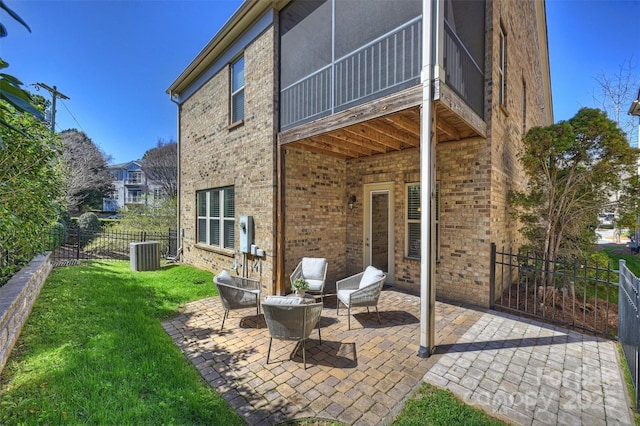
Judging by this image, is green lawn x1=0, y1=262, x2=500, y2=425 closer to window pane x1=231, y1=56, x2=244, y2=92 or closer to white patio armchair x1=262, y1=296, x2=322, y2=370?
white patio armchair x1=262, y1=296, x2=322, y2=370

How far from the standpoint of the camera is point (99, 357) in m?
3.38

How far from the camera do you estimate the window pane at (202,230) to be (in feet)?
30.0

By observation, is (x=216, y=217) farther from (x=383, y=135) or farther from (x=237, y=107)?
(x=383, y=135)

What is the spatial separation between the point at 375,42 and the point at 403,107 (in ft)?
4.55

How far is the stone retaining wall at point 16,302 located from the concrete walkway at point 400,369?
5.86ft

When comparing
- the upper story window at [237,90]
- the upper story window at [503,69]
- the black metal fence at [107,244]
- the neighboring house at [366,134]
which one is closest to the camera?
the neighboring house at [366,134]

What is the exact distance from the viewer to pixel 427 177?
145 inches

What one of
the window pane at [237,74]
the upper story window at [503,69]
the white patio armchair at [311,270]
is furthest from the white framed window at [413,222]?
the window pane at [237,74]

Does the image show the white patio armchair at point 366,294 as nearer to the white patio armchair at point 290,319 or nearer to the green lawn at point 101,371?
the white patio armchair at point 290,319

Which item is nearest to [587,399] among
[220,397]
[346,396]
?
[346,396]

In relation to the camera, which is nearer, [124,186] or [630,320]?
[630,320]

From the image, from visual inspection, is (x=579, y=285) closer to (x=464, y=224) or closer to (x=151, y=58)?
(x=464, y=224)

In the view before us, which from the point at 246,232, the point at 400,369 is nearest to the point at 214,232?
the point at 246,232

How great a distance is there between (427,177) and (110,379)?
4366mm
